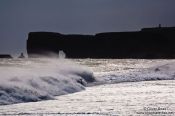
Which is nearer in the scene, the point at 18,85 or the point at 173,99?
the point at 173,99

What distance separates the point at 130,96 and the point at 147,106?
1834mm

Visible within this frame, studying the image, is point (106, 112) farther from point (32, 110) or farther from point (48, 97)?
point (48, 97)

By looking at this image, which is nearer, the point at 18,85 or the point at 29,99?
the point at 29,99

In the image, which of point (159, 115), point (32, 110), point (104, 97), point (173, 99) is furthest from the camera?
point (104, 97)

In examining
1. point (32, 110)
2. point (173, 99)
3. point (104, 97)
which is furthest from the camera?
point (104, 97)

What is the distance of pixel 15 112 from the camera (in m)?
8.35

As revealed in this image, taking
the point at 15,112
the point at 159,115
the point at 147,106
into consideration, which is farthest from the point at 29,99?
the point at 159,115

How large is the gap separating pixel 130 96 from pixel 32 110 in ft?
9.59

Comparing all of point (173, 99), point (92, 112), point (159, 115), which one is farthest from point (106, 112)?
point (173, 99)

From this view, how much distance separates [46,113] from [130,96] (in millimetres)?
3020

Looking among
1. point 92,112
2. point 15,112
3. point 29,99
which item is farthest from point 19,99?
point 92,112

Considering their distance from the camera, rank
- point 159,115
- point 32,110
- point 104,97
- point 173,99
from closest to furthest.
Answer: point 159,115 < point 32,110 < point 173,99 < point 104,97

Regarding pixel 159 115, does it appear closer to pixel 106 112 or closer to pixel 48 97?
pixel 106 112

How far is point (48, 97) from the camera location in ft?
35.2
